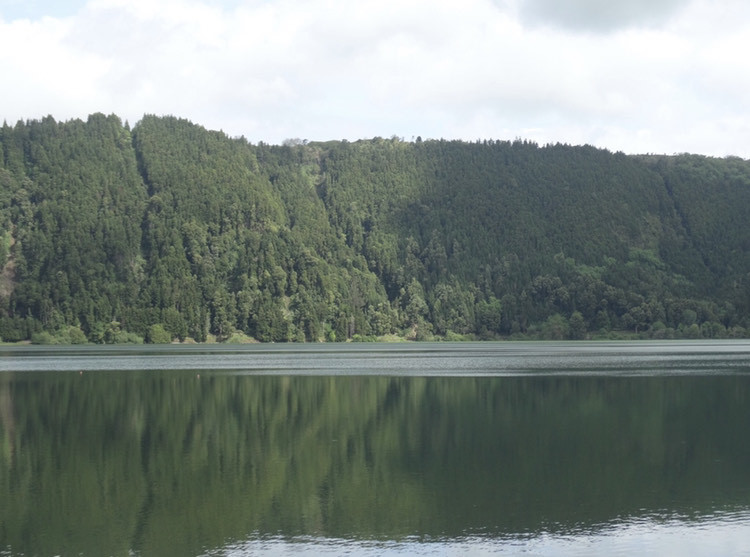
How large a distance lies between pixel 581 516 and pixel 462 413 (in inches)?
1112

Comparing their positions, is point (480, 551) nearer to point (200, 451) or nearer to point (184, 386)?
point (200, 451)

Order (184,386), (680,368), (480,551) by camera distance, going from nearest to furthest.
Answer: (480,551) < (184,386) < (680,368)

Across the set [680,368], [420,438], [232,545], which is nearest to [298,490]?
[232,545]

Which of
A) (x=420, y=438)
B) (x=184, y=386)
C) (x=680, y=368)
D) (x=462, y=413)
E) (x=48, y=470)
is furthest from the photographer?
(x=680, y=368)

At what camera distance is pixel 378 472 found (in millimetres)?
39438

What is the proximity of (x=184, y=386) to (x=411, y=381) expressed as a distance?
20.7 metres

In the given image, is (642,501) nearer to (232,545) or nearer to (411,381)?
(232,545)

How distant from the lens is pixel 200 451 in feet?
151

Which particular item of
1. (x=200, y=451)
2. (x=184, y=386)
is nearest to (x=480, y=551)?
(x=200, y=451)

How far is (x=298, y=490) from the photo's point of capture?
3622cm

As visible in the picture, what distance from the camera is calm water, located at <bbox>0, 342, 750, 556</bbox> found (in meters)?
29.2

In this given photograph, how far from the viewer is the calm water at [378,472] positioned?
29.2m

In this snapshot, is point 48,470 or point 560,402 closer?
point 48,470

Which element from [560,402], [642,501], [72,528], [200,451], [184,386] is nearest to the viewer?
[72,528]
